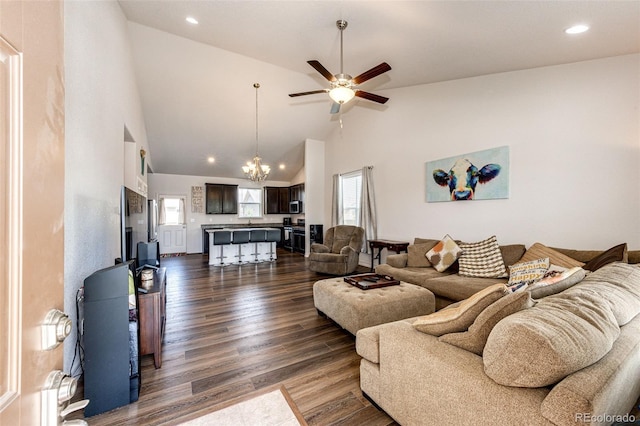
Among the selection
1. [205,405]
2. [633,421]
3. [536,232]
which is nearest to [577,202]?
[536,232]

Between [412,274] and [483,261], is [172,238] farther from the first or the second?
[483,261]

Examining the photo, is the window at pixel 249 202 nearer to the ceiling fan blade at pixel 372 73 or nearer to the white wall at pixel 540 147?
the white wall at pixel 540 147

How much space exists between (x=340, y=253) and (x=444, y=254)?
7.06 ft

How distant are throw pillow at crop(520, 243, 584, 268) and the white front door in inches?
329

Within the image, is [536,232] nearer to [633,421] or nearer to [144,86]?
[633,421]

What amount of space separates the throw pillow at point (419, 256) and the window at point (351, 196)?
1999mm

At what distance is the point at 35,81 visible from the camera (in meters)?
0.51

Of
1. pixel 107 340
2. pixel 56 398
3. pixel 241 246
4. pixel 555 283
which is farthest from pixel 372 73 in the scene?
pixel 241 246

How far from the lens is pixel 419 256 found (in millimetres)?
3965

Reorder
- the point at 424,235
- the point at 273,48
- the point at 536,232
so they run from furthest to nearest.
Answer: the point at 424,235 < the point at 273,48 < the point at 536,232

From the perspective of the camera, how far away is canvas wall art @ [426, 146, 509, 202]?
359 centimetres

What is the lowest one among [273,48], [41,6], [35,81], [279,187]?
[35,81]

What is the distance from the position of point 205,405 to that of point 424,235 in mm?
4022

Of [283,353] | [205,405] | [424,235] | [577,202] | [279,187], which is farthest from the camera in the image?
[279,187]
